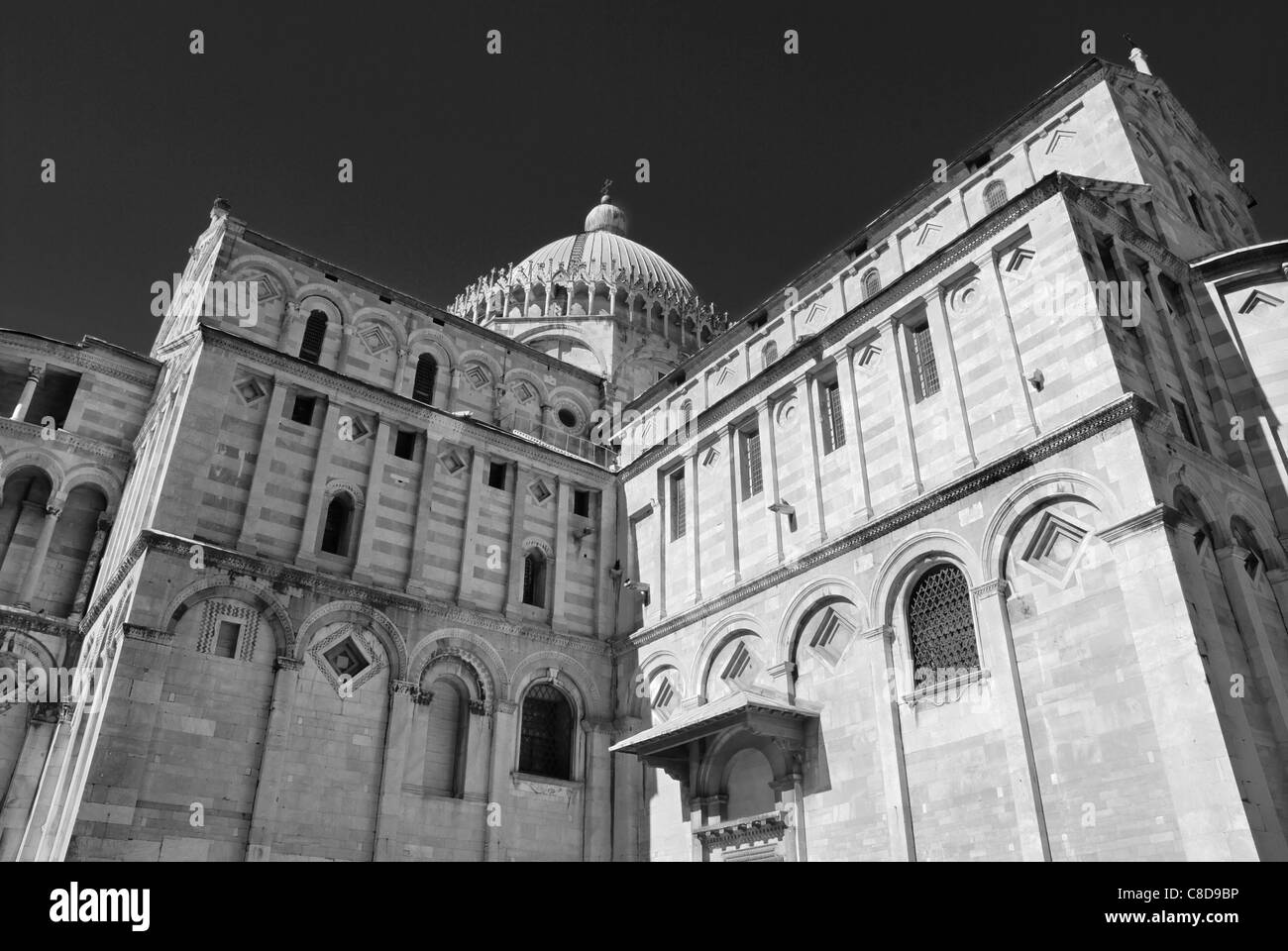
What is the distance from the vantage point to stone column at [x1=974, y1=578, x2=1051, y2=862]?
15227 mm

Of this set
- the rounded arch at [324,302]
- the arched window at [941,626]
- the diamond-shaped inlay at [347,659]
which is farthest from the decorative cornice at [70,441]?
the arched window at [941,626]

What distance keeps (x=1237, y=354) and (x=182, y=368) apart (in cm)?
2518

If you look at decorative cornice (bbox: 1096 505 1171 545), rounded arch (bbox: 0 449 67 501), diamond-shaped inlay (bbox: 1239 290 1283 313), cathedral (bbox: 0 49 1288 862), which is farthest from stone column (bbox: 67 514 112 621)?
diamond-shaped inlay (bbox: 1239 290 1283 313)

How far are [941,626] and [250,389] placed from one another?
17919mm

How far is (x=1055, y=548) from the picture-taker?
16891 mm

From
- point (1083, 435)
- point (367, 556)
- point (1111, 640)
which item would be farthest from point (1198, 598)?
point (367, 556)

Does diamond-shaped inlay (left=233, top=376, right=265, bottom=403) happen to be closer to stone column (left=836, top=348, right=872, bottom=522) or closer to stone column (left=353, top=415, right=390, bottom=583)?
stone column (left=353, top=415, right=390, bottom=583)

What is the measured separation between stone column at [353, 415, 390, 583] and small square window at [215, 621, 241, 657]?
3169 mm

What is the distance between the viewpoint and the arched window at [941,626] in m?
17.9

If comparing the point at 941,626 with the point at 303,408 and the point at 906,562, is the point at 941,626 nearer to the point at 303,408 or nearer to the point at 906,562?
the point at 906,562

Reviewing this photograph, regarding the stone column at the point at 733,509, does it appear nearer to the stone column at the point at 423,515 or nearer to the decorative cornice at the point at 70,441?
the stone column at the point at 423,515

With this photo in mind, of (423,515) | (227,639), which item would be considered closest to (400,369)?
(423,515)

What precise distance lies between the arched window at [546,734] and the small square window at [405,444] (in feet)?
24.3
